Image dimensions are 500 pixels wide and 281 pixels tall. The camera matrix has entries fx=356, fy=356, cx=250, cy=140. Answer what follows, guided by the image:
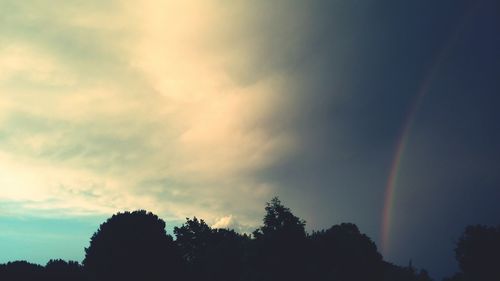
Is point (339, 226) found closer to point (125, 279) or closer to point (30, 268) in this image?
point (125, 279)

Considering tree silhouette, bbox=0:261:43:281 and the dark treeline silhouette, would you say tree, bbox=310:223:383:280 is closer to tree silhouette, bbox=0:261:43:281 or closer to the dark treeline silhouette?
the dark treeline silhouette

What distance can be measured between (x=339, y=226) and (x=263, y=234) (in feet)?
142

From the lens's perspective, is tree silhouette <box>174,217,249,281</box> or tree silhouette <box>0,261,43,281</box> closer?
tree silhouette <box>0,261,43,281</box>

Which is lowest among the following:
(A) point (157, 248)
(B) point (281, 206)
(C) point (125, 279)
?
(C) point (125, 279)

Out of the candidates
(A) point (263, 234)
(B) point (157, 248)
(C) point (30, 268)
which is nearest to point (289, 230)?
(A) point (263, 234)

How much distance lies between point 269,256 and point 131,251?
107 ft

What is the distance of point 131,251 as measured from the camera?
72125 millimetres

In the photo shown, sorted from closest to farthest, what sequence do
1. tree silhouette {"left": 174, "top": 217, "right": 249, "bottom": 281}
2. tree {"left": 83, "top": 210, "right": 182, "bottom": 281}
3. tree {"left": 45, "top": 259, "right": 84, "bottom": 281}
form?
1. tree {"left": 83, "top": 210, "right": 182, "bottom": 281}
2. tree {"left": 45, "top": 259, "right": 84, "bottom": 281}
3. tree silhouette {"left": 174, "top": 217, "right": 249, "bottom": 281}

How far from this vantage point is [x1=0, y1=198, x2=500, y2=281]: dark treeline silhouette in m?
55.5

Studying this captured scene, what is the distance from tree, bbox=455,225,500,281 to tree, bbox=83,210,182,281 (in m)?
64.4

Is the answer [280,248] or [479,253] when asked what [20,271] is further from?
[479,253]

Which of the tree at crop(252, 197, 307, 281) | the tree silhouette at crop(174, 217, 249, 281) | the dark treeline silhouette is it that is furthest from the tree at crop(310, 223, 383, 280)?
the tree silhouette at crop(174, 217, 249, 281)

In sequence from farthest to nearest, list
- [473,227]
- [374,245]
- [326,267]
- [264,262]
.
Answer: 1. [374,245]
2. [473,227]
3. [326,267]
4. [264,262]

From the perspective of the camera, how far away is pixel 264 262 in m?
54.6
